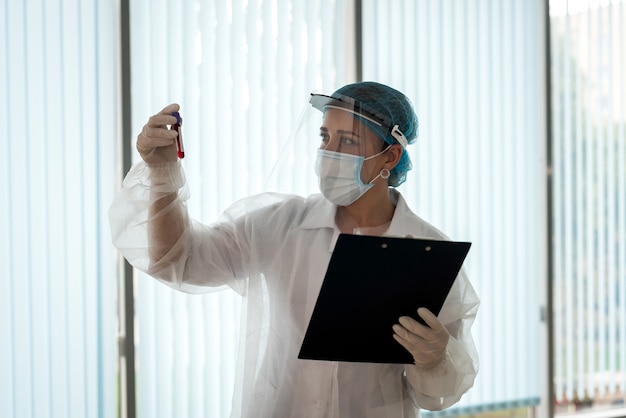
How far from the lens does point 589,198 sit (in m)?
3.14

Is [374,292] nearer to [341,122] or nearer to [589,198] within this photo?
[341,122]

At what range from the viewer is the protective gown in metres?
1.58

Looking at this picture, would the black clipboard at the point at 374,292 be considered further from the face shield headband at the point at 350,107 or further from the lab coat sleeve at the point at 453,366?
the face shield headband at the point at 350,107

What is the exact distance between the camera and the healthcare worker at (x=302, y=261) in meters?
1.56

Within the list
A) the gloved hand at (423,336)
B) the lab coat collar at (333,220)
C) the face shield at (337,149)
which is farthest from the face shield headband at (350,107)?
the gloved hand at (423,336)

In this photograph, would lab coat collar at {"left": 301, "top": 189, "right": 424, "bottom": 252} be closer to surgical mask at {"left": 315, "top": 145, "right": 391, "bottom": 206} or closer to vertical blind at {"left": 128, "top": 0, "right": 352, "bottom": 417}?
surgical mask at {"left": 315, "top": 145, "right": 391, "bottom": 206}

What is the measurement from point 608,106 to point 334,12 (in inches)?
56.3

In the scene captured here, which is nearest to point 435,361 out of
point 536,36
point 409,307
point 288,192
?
point 409,307

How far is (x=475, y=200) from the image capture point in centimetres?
287

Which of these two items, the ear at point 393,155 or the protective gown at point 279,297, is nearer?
the protective gown at point 279,297

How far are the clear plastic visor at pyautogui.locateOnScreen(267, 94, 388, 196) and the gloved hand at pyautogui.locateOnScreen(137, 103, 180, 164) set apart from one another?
284 millimetres

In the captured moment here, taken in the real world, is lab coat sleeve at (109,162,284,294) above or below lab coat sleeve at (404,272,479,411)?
above

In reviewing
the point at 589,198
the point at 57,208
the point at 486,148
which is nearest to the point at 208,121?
the point at 57,208

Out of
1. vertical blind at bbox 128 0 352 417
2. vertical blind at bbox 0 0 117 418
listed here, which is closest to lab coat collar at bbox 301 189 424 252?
vertical blind at bbox 128 0 352 417
